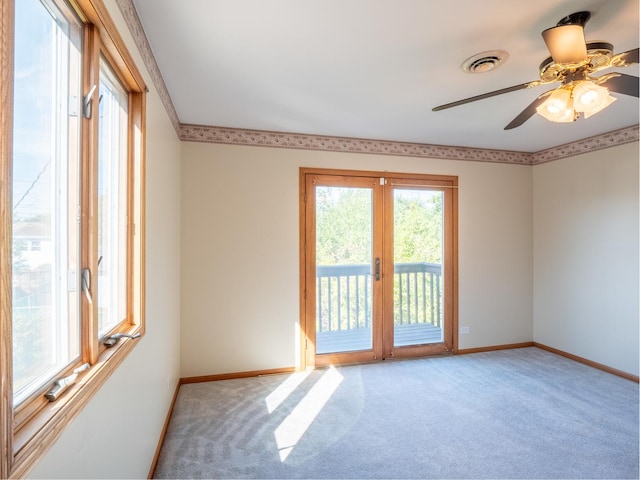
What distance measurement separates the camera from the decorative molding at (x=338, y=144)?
324cm

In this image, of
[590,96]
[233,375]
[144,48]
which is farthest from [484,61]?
[233,375]

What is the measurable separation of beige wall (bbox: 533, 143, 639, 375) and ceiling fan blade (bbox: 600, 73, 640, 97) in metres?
2.24

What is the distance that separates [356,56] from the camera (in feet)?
6.38

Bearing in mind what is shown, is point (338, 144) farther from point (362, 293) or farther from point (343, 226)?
point (362, 293)

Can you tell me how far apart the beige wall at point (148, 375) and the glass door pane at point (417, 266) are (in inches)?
91.5

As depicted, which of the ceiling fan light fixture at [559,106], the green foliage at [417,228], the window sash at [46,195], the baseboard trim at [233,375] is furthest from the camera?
the green foliage at [417,228]

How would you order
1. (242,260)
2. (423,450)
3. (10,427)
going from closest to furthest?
(10,427)
(423,450)
(242,260)

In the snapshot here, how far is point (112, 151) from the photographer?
1580 mm

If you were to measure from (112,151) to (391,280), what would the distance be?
2.94 meters

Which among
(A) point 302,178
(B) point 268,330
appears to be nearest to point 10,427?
(B) point 268,330

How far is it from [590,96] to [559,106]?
129mm

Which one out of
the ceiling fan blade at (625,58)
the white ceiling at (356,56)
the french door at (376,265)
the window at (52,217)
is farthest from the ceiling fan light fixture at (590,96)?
the french door at (376,265)

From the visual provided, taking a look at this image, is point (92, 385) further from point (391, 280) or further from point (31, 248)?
point (391, 280)

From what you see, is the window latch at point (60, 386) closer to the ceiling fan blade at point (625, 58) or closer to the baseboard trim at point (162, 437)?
the baseboard trim at point (162, 437)
